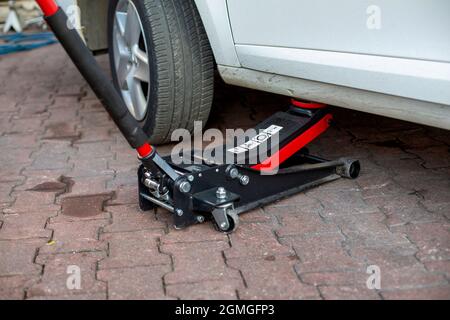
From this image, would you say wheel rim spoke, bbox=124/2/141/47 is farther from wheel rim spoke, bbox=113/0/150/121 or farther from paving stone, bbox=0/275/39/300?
paving stone, bbox=0/275/39/300

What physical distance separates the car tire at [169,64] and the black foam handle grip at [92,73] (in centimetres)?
90

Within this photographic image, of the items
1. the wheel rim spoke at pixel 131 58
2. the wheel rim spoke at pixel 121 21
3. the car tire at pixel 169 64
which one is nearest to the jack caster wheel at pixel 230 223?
the car tire at pixel 169 64

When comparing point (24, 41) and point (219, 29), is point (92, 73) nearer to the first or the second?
point (219, 29)

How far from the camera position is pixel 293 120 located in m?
3.29

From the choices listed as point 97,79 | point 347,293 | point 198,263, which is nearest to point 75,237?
point 198,263

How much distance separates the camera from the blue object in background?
23.1 feet

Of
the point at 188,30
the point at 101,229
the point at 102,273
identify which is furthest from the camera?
the point at 188,30

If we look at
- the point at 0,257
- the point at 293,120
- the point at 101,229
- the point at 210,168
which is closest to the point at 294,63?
the point at 293,120

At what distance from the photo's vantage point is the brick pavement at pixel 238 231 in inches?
96.2

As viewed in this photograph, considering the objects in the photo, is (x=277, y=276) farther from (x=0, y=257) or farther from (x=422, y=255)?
(x=0, y=257)

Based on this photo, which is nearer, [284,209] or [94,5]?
[284,209]

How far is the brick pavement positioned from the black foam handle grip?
0.47m

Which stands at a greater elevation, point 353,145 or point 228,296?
point 228,296

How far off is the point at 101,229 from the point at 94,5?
2097mm
